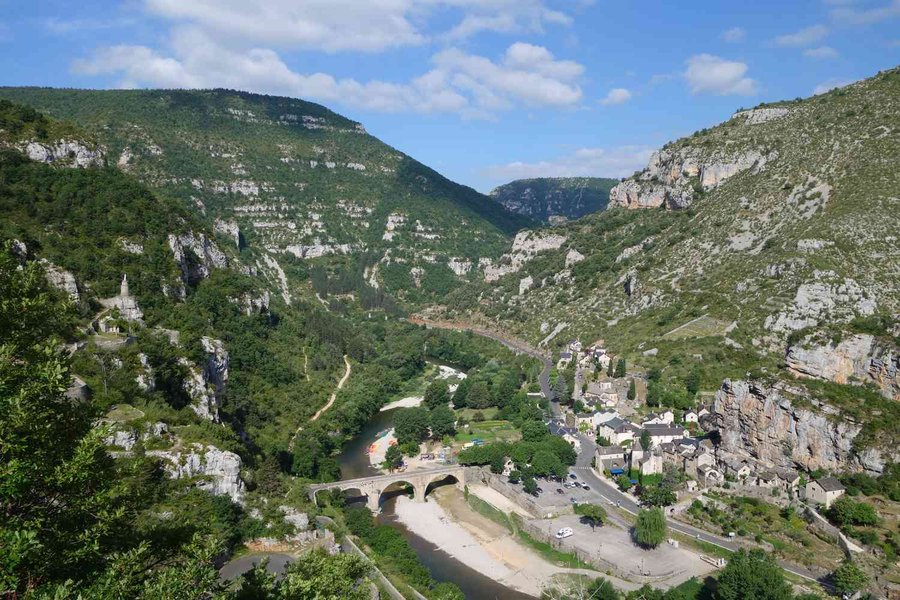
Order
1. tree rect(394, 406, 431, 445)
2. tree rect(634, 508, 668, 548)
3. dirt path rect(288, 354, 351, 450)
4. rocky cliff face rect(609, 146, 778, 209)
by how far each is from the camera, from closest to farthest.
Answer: tree rect(634, 508, 668, 548) → dirt path rect(288, 354, 351, 450) → tree rect(394, 406, 431, 445) → rocky cliff face rect(609, 146, 778, 209)

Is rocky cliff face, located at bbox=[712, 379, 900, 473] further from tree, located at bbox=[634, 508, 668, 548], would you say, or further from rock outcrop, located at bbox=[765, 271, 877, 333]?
rock outcrop, located at bbox=[765, 271, 877, 333]

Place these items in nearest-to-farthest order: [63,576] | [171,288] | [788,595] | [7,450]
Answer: [7,450], [63,576], [788,595], [171,288]

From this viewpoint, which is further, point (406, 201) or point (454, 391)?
point (406, 201)

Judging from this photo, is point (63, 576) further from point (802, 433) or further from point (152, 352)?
point (802, 433)

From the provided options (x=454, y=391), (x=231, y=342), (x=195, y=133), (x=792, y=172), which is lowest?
(x=454, y=391)

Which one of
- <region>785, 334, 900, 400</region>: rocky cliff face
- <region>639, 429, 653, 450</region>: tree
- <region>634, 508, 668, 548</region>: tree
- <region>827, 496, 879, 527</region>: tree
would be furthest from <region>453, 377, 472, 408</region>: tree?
<region>827, 496, 879, 527</region>: tree

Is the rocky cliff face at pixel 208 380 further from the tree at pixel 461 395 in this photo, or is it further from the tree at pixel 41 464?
the tree at pixel 41 464

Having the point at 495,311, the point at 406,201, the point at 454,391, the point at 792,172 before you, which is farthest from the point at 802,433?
the point at 406,201

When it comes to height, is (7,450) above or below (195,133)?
below

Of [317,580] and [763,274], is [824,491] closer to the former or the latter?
[763,274]
